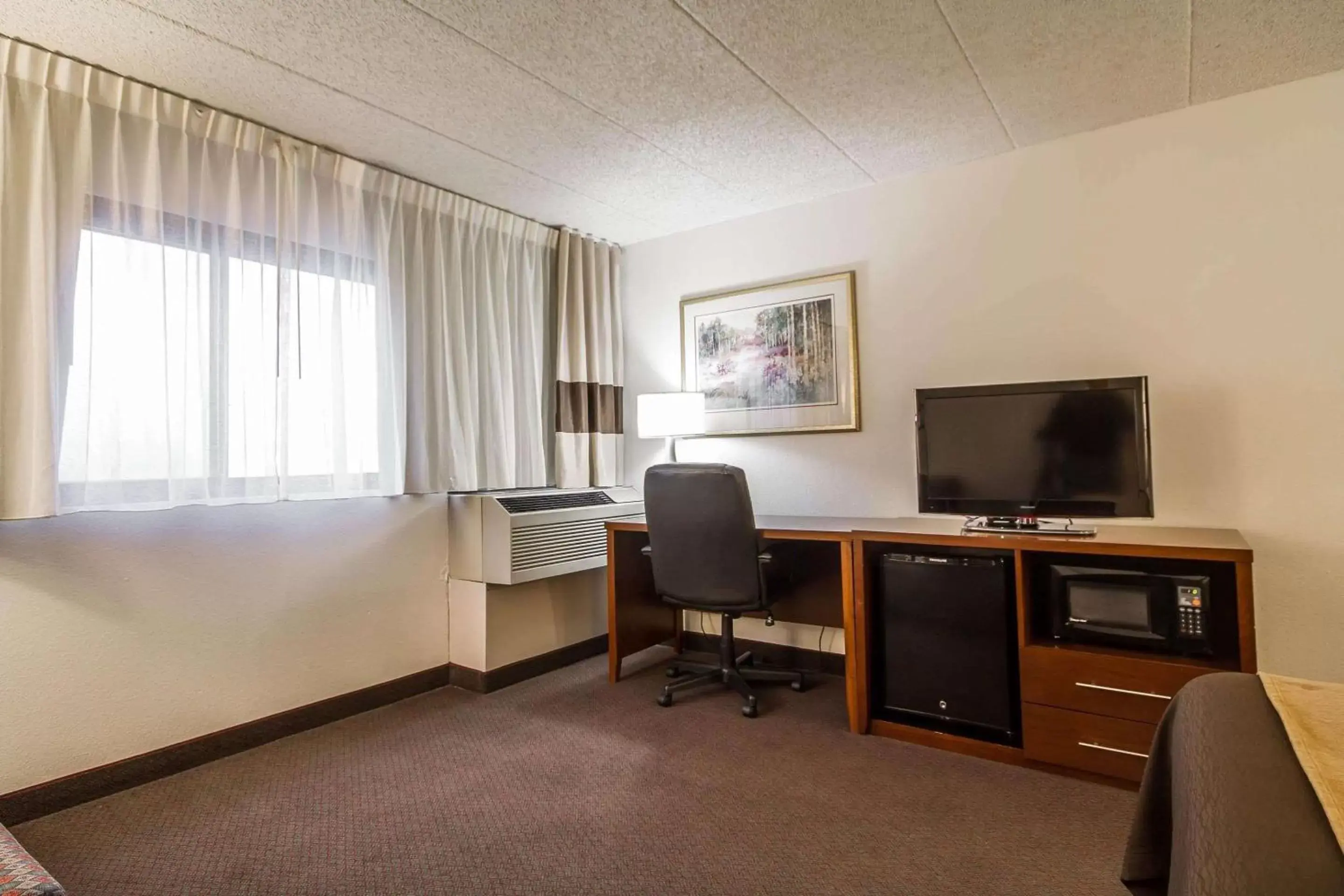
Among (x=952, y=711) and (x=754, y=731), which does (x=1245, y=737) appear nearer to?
(x=952, y=711)

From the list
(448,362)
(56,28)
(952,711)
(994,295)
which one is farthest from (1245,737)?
(56,28)

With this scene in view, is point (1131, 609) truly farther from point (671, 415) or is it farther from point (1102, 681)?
point (671, 415)

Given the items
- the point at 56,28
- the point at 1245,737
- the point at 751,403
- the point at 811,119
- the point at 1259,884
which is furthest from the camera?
the point at 751,403

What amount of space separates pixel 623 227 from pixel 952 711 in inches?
111

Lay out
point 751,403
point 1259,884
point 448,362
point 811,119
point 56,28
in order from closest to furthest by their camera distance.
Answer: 1. point 1259,884
2. point 56,28
3. point 811,119
4. point 448,362
5. point 751,403

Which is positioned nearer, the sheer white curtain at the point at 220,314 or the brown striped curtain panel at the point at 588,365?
the sheer white curtain at the point at 220,314

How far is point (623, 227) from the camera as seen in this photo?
3656 millimetres

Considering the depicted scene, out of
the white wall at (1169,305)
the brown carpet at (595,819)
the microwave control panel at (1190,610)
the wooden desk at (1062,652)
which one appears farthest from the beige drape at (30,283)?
the microwave control panel at (1190,610)

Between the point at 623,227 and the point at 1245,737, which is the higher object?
the point at 623,227

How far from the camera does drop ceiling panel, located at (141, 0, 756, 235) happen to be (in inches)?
73.1

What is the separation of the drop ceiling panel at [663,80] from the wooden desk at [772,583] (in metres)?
1.55

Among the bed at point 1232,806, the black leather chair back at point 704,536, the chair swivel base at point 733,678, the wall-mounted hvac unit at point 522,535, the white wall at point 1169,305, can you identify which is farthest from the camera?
the wall-mounted hvac unit at point 522,535

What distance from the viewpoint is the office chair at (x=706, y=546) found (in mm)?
2566

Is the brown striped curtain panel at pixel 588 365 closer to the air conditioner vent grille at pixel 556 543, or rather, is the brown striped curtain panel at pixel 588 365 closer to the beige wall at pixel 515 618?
the air conditioner vent grille at pixel 556 543
